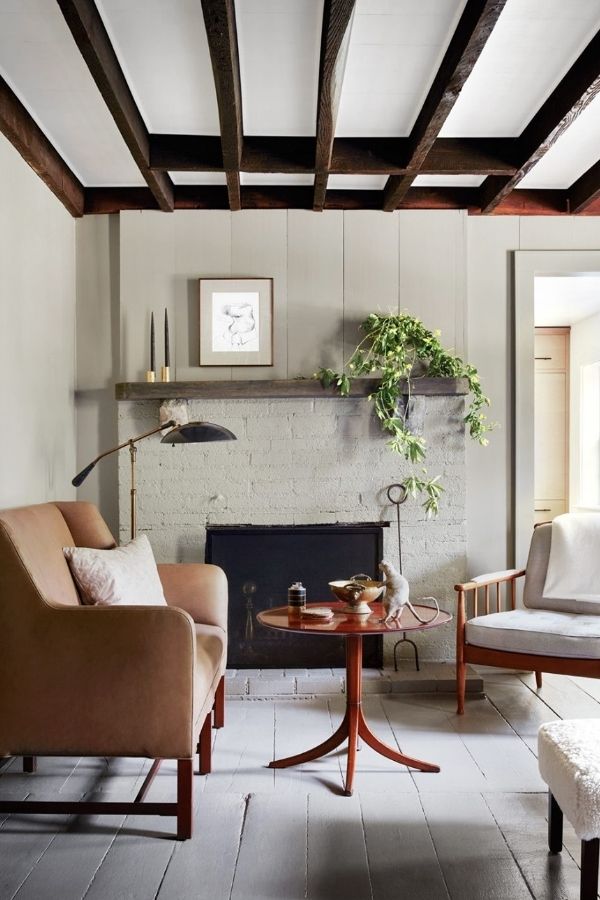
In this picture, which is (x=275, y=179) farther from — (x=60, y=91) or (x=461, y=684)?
(x=461, y=684)

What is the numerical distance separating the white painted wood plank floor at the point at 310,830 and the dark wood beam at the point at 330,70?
2.44 metres

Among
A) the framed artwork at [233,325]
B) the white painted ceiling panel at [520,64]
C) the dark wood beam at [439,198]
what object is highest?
the white painted ceiling panel at [520,64]

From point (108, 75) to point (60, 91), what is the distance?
0.48 meters

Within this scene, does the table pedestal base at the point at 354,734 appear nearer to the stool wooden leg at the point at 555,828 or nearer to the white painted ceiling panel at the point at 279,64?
the stool wooden leg at the point at 555,828

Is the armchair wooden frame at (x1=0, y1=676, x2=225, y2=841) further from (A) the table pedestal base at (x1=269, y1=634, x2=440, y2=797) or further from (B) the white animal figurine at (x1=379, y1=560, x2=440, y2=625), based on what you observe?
(B) the white animal figurine at (x1=379, y1=560, x2=440, y2=625)

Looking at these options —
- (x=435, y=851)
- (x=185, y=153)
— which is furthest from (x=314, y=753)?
(x=185, y=153)

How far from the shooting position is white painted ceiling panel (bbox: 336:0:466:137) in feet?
8.63

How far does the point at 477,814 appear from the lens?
250cm

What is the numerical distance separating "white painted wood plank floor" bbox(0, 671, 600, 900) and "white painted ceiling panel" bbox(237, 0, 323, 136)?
2.57 meters

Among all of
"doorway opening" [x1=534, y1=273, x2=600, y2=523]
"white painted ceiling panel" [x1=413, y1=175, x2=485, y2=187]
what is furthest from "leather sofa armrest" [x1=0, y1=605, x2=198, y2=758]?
"doorway opening" [x1=534, y1=273, x2=600, y2=523]

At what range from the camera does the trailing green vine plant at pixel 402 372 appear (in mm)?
4176

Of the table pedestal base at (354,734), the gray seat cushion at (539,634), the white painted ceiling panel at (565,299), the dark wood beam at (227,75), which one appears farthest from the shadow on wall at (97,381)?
the white painted ceiling panel at (565,299)

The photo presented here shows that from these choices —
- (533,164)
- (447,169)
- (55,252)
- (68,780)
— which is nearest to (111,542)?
(68,780)

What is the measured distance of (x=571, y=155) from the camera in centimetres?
389
